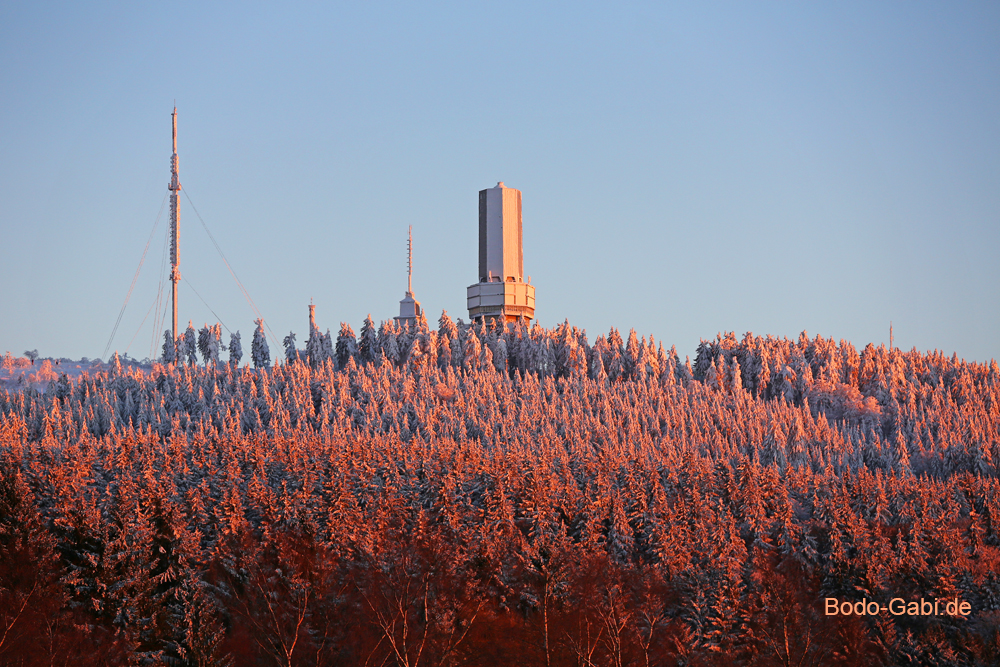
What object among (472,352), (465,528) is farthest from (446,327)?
(465,528)

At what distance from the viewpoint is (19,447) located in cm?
9669

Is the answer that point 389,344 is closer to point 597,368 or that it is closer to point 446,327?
point 446,327

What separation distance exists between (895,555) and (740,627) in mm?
16891

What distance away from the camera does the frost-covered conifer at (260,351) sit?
155000 millimetres

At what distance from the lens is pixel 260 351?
511 ft

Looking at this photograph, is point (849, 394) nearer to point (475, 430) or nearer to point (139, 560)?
point (475, 430)

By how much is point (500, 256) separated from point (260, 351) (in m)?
40.3

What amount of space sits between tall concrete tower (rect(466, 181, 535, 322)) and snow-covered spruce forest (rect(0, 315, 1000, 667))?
30561 mm

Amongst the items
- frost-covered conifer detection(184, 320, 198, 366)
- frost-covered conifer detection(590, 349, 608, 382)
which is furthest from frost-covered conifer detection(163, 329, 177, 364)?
frost-covered conifer detection(590, 349, 608, 382)

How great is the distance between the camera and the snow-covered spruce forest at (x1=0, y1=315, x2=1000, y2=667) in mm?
65688

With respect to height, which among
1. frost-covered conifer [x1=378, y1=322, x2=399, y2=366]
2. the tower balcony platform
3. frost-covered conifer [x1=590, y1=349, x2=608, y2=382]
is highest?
the tower balcony platform

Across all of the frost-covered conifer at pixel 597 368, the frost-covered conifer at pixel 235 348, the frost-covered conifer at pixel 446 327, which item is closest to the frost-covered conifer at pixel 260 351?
the frost-covered conifer at pixel 235 348

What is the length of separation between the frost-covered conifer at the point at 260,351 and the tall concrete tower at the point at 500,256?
34594 millimetres

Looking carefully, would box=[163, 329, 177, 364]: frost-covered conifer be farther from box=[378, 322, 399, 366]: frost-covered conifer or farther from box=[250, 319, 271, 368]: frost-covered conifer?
box=[378, 322, 399, 366]: frost-covered conifer
